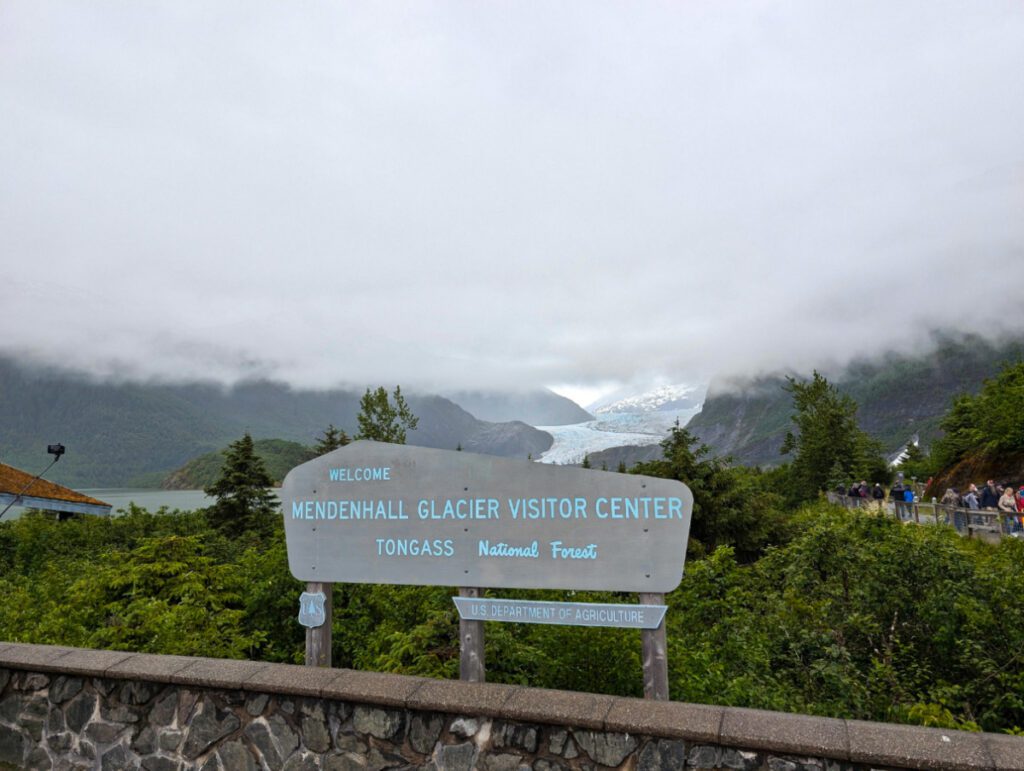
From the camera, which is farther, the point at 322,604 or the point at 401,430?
the point at 401,430

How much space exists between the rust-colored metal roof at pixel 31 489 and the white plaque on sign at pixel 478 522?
2238 cm

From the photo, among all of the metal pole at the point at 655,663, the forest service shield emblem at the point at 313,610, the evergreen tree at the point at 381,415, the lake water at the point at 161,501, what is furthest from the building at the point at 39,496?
the metal pole at the point at 655,663

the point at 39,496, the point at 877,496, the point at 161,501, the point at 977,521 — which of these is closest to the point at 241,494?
the point at 39,496

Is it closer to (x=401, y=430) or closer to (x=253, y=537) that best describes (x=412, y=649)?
(x=253, y=537)

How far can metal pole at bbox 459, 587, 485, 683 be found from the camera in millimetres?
4703

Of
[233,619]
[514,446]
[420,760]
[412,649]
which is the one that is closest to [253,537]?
[233,619]

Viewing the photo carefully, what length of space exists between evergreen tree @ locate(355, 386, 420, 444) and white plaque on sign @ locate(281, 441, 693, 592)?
120 feet

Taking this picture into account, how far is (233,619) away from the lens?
7.50 m

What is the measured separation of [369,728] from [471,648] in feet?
2.71

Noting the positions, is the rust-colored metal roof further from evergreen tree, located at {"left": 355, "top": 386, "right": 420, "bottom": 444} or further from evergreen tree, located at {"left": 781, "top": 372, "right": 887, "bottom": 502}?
evergreen tree, located at {"left": 781, "top": 372, "right": 887, "bottom": 502}

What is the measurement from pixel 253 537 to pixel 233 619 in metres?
13.2

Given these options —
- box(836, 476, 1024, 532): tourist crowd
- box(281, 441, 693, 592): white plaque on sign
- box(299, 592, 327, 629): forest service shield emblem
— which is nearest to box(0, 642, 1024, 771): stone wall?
box(299, 592, 327, 629): forest service shield emblem

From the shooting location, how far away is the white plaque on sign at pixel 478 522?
4.38 metres

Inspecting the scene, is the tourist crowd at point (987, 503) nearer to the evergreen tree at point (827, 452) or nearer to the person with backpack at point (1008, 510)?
the person with backpack at point (1008, 510)
